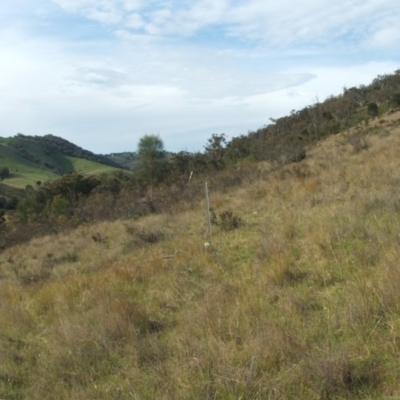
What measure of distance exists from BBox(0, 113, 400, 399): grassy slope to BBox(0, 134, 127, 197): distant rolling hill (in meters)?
97.9

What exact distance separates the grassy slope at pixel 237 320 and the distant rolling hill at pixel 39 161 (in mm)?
97866

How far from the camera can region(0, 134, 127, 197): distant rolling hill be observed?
371 ft

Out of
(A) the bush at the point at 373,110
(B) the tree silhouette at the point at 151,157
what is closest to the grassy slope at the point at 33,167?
(B) the tree silhouette at the point at 151,157

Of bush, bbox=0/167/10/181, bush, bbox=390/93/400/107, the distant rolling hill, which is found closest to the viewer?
bush, bbox=390/93/400/107

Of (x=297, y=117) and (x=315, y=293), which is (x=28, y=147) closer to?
(x=297, y=117)

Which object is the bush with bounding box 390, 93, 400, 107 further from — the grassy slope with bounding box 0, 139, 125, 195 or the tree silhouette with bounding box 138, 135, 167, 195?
the grassy slope with bounding box 0, 139, 125, 195

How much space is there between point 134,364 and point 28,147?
570 feet

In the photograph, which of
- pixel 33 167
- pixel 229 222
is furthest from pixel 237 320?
pixel 33 167

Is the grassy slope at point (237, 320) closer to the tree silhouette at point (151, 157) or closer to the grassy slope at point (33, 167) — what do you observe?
the tree silhouette at point (151, 157)

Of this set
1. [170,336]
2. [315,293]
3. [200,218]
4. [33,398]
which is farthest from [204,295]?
[200,218]

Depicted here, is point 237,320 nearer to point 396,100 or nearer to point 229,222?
point 229,222

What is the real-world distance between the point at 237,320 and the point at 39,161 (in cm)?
16042

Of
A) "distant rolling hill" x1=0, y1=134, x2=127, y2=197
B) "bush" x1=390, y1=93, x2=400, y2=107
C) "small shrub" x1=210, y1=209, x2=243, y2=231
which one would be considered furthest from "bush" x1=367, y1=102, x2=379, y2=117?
"distant rolling hill" x1=0, y1=134, x2=127, y2=197

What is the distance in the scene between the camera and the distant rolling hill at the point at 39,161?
113038mm
